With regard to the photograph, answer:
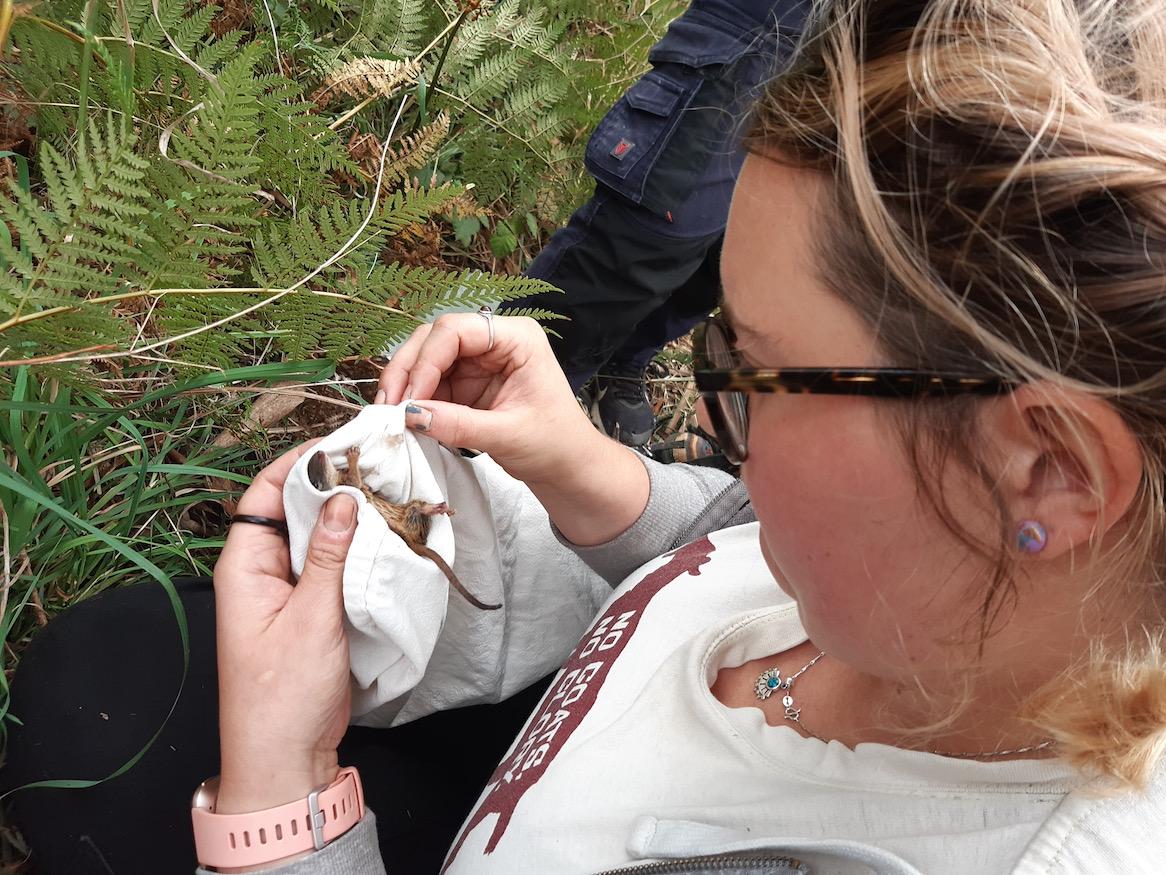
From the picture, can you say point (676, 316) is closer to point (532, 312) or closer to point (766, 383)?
point (532, 312)

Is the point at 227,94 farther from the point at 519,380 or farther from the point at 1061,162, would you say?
the point at 1061,162

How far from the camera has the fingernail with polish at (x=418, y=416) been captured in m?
1.24

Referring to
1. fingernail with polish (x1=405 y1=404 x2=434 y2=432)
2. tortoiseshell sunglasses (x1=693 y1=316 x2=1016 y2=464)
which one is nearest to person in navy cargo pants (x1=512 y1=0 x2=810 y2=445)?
fingernail with polish (x1=405 y1=404 x2=434 y2=432)

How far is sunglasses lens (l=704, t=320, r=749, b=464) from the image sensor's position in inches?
37.1

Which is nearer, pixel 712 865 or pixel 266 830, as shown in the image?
pixel 712 865

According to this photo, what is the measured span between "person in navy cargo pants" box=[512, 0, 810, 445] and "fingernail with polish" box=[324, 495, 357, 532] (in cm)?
114

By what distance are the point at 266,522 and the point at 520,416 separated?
0.42 metres

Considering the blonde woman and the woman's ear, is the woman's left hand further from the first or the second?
the woman's ear

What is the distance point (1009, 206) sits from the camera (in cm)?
67

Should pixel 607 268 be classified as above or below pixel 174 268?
below

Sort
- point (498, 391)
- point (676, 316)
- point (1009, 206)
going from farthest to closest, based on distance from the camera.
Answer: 1. point (676, 316)
2. point (498, 391)
3. point (1009, 206)

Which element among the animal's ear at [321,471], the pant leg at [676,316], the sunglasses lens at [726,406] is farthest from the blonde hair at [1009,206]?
the pant leg at [676,316]

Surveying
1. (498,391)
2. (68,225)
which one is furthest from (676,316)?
(68,225)

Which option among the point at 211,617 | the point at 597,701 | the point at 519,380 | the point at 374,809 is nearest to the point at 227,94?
the point at 519,380
